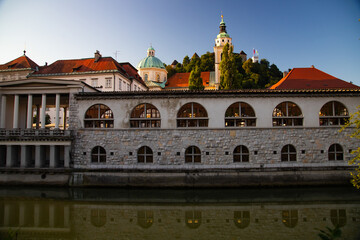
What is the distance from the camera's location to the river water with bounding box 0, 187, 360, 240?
35.2ft

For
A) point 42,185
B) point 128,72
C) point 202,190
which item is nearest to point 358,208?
point 202,190

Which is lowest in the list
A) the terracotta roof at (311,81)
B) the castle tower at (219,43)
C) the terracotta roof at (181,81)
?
the terracotta roof at (311,81)

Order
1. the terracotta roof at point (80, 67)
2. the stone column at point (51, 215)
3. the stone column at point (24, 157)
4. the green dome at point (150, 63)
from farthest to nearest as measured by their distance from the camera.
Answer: the green dome at point (150, 63)
the terracotta roof at point (80, 67)
the stone column at point (24, 157)
the stone column at point (51, 215)

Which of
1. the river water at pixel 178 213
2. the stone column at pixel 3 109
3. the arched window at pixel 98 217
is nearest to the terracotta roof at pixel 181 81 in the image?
the stone column at pixel 3 109

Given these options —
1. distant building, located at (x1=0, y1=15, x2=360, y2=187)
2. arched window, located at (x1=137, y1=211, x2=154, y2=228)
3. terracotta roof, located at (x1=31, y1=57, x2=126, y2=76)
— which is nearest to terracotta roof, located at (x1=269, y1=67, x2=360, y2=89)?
distant building, located at (x1=0, y1=15, x2=360, y2=187)

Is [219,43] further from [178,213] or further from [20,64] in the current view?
[178,213]

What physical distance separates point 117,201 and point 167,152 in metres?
5.05

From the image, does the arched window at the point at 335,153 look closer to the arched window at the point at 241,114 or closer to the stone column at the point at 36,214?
the arched window at the point at 241,114

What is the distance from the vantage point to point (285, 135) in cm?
1805

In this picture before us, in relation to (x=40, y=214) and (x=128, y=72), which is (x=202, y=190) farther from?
(x=128, y=72)

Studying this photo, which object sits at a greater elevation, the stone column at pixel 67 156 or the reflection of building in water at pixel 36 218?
the stone column at pixel 67 156

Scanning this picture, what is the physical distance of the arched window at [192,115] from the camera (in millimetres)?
18375

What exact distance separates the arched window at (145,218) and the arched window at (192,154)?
584 centimetres

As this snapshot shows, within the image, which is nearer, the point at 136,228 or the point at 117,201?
the point at 136,228
